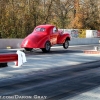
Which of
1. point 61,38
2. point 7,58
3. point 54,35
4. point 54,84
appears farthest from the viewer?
point 61,38

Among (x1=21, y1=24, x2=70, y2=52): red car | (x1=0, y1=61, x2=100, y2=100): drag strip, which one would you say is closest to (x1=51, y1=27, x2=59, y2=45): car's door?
(x1=21, y1=24, x2=70, y2=52): red car

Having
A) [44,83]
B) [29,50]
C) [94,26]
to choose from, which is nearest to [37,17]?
[29,50]

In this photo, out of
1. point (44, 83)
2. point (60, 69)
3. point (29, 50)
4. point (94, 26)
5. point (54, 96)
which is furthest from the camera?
point (94, 26)

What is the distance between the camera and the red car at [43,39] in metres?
21.0

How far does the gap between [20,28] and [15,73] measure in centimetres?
2442

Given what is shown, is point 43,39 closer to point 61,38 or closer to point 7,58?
point 61,38

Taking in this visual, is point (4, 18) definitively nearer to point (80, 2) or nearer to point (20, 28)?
point (20, 28)

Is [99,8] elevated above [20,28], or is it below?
above

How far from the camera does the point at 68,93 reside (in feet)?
25.8

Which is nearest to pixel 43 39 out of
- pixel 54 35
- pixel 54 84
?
pixel 54 35

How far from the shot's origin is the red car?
20984 millimetres

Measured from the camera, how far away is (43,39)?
21219 mm

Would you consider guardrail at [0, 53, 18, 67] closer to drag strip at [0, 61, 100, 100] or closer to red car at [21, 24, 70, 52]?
drag strip at [0, 61, 100, 100]

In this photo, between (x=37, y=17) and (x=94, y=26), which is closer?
(x=37, y=17)
